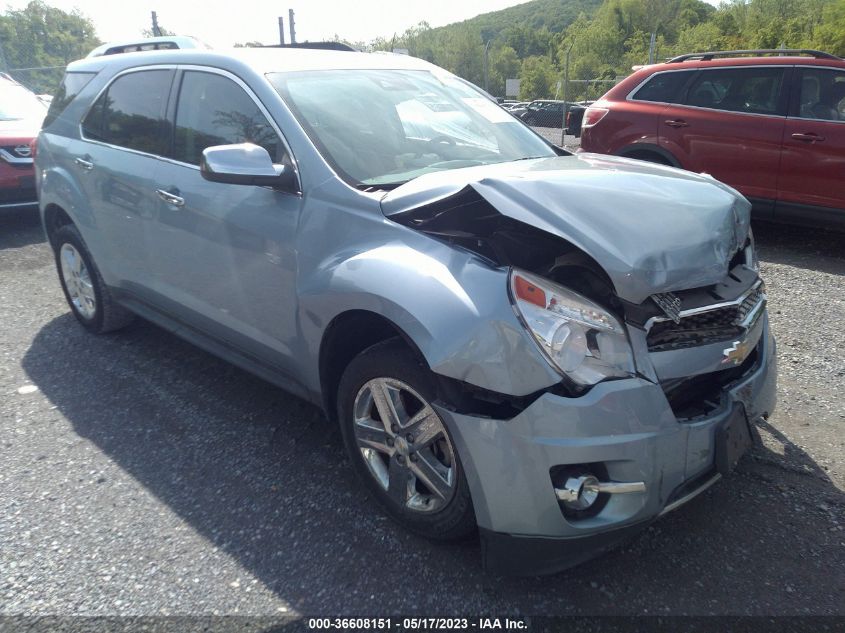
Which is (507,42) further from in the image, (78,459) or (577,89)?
(78,459)

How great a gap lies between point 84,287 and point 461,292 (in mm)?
3455

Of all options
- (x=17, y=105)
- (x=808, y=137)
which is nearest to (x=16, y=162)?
(x=17, y=105)

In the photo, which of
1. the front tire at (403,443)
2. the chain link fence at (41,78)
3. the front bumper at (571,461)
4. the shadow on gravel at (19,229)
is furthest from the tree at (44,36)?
the front bumper at (571,461)

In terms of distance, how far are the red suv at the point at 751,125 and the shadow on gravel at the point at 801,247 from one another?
318mm

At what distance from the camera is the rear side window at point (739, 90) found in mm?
6484

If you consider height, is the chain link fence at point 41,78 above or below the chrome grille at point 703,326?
above

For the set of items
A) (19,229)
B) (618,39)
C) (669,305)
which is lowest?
(19,229)

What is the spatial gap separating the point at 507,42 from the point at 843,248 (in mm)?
79055

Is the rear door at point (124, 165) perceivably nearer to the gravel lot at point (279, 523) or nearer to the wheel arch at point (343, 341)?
the gravel lot at point (279, 523)

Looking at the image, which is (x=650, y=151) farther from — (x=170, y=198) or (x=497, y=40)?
(x=497, y=40)

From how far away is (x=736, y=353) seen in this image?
7.79 ft

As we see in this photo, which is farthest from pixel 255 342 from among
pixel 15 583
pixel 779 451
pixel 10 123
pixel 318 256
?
pixel 10 123

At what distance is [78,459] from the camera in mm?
3242

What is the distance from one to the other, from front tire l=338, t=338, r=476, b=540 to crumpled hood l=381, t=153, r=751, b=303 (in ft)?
1.94
